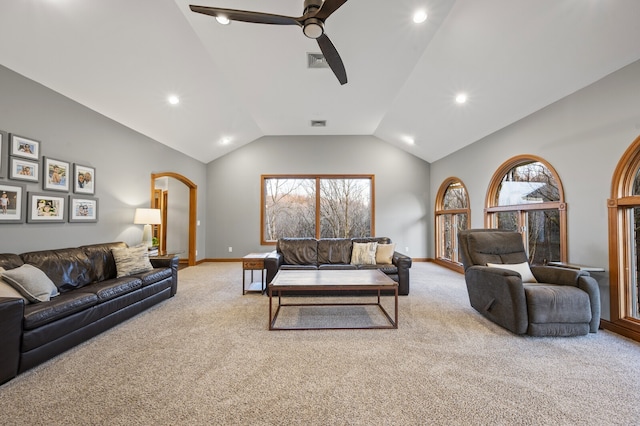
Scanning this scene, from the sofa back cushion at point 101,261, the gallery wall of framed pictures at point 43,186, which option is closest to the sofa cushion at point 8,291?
the gallery wall of framed pictures at point 43,186

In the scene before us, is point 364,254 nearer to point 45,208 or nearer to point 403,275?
point 403,275

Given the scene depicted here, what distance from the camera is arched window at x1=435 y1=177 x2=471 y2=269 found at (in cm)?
591

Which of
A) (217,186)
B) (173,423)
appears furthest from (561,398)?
(217,186)

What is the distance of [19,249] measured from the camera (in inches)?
113

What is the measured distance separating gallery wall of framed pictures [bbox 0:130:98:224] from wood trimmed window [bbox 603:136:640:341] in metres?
6.42

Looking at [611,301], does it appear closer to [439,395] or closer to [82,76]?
[439,395]

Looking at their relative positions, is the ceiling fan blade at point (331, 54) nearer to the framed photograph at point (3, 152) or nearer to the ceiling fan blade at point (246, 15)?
the ceiling fan blade at point (246, 15)

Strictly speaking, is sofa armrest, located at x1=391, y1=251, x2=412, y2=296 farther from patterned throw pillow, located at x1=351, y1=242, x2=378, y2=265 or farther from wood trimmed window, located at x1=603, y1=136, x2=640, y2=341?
wood trimmed window, located at x1=603, y1=136, x2=640, y2=341

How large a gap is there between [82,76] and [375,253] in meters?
4.70

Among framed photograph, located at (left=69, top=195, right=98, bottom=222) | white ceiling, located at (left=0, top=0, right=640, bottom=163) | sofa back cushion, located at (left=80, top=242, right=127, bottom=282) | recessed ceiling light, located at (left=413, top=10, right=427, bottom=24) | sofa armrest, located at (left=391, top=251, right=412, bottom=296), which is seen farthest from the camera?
sofa armrest, located at (left=391, top=251, right=412, bottom=296)

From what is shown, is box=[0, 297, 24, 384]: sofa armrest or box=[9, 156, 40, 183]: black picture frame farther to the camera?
box=[9, 156, 40, 183]: black picture frame

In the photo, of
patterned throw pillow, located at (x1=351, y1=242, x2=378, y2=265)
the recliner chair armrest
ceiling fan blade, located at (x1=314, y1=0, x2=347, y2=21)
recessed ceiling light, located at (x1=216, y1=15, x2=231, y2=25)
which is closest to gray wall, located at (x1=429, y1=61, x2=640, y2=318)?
the recliner chair armrest

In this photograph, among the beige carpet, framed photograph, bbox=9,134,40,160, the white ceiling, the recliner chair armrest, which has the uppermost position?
the white ceiling

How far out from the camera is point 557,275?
288 cm
